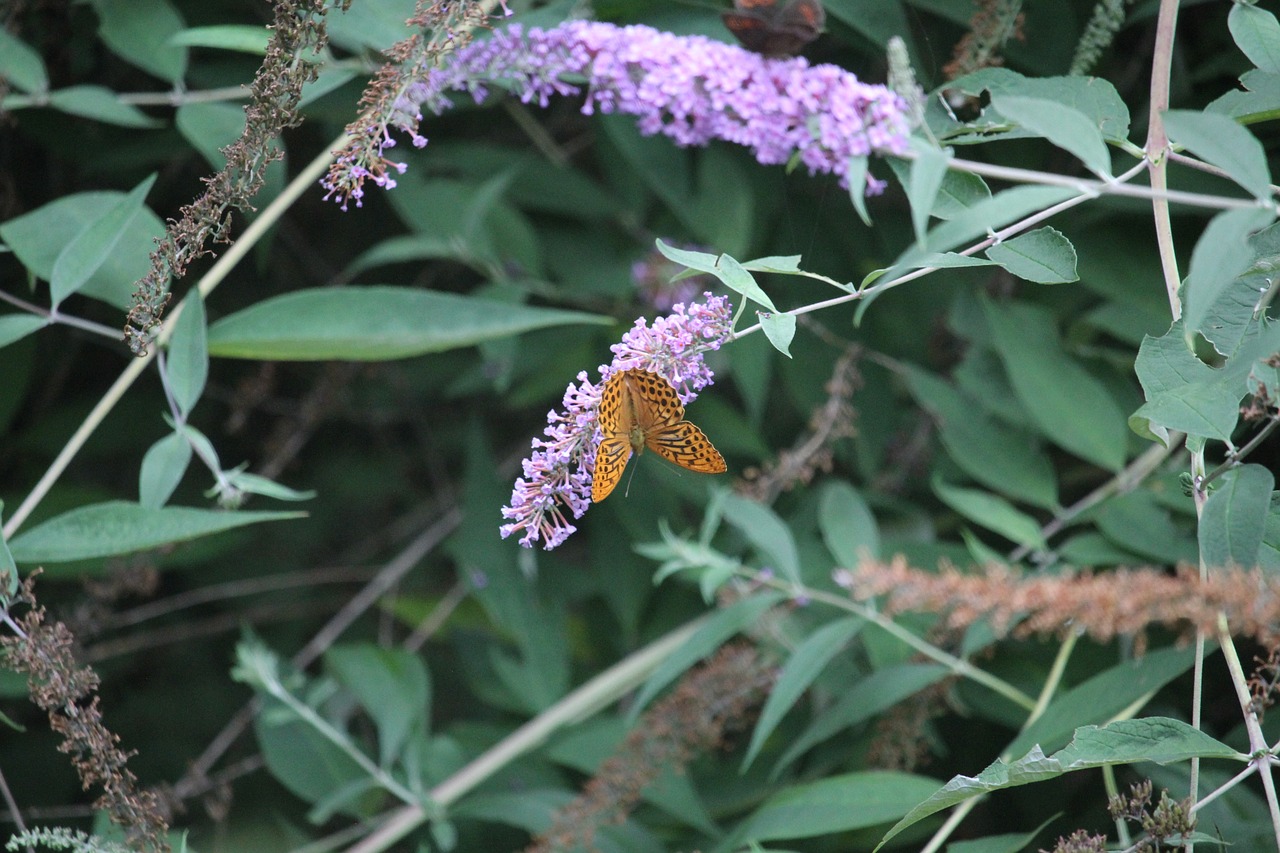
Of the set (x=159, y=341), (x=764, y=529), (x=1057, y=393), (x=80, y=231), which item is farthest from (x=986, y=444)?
(x=80, y=231)

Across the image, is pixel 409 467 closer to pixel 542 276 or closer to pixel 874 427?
pixel 542 276

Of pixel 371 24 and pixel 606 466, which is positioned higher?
pixel 371 24

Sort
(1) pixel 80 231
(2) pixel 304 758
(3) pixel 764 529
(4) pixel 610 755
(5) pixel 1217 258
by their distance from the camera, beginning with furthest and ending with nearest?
1. (2) pixel 304 758
2. (4) pixel 610 755
3. (3) pixel 764 529
4. (1) pixel 80 231
5. (5) pixel 1217 258

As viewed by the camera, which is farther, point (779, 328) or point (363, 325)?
point (363, 325)

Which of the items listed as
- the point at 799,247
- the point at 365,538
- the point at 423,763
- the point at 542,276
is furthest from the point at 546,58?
the point at 365,538

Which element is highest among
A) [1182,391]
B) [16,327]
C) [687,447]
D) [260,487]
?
[16,327]

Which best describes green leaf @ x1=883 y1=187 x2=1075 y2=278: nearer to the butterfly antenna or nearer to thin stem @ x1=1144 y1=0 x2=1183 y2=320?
thin stem @ x1=1144 y1=0 x2=1183 y2=320

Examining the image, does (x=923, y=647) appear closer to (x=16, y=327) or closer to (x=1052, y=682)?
(x=1052, y=682)

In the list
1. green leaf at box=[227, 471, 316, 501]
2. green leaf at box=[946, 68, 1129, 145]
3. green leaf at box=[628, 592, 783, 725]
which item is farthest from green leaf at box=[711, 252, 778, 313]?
green leaf at box=[628, 592, 783, 725]
